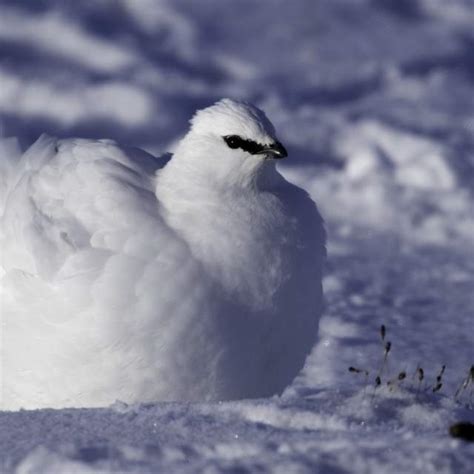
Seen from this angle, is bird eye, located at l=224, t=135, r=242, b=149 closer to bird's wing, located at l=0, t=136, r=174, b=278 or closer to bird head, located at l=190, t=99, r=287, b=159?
bird head, located at l=190, t=99, r=287, b=159

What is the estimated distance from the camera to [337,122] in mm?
8469

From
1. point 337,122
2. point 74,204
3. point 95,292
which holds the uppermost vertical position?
point 337,122

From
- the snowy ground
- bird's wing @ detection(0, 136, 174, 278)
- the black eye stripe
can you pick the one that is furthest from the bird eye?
the snowy ground

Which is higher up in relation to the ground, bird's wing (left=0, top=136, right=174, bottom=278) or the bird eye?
the bird eye

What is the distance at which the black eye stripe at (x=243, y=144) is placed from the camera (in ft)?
11.1

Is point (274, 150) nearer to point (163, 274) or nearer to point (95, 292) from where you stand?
point (163, 274)

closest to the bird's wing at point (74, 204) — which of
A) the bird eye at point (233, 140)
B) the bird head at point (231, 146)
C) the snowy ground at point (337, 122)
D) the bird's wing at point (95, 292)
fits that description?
the bird's wing at point (95, 292)

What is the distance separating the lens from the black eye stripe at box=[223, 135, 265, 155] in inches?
133

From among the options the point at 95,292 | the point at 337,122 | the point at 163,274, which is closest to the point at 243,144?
the point at 163,274

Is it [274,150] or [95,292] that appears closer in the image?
[95,292]

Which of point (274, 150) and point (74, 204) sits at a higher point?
point (274, 150)

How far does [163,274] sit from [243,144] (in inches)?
22.3

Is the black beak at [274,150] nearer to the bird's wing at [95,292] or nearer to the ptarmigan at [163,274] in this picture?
the ptarmigan at [163,274]

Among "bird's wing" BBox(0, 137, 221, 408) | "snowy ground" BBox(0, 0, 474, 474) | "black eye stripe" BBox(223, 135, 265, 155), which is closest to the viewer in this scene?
"snowy ground" BBox(0, 0, 474, 474)
